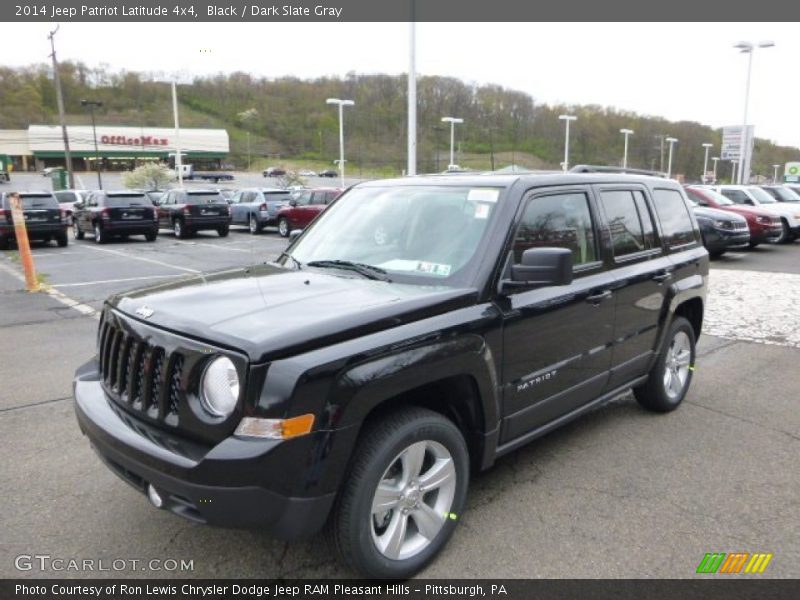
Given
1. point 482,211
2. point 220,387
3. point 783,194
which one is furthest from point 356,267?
point 783,194

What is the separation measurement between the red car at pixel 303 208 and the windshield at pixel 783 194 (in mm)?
15638

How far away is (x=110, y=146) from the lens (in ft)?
292

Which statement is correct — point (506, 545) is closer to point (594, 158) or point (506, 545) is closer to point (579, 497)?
point (579, 497)

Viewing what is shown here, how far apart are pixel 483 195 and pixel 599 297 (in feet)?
3.32

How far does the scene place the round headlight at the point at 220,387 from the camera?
2449mm

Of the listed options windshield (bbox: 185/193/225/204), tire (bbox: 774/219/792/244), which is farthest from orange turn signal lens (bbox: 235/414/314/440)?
windshield (bbox: 185/193/225/204)

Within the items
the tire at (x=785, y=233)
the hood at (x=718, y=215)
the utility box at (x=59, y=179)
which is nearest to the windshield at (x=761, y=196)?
the tire at (x=785, y=233)

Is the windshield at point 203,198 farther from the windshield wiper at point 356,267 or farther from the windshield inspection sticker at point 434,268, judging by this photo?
the windshield inspection sticker at point 434,268

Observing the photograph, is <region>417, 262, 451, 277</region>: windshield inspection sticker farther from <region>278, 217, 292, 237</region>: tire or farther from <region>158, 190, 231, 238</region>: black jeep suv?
<region>158, 190, 231, 238</region>: black jeep suv

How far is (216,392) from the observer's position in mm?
2494

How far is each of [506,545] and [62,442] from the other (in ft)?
10.2

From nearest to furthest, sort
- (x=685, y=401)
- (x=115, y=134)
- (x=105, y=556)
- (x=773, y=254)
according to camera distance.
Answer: (x=105, y=556), (x=685, y=401), (x=773, y=254), (x=115, y=134)

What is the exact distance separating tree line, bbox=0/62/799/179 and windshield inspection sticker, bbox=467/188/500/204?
37.7 metres

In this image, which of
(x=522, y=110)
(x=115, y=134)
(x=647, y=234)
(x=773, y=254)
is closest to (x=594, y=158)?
(x=522, y=110)
